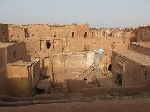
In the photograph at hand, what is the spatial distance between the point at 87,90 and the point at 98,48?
14246 millimetres

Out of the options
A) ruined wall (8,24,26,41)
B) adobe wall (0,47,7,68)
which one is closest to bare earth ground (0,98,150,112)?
adobe wall (0,47,7,68)

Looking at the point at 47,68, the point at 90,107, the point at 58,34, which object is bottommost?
the point at 47,68

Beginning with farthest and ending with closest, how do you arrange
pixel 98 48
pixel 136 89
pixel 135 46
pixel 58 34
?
→ pixel 58 34 < pixel 98 48 < pixel 135 46 < pixel 136 89

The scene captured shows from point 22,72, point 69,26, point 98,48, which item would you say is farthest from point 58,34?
point 22,72

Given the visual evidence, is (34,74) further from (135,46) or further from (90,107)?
(90,107)

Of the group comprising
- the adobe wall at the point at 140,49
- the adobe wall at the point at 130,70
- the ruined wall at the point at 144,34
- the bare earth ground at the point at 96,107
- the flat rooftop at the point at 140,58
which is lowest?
the adobe wall at the point at 130,70

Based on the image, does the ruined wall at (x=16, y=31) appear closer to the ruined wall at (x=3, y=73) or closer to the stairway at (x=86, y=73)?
the stairway at (x=86, y=73)

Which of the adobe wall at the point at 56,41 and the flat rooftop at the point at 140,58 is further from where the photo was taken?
the adobe wall at the point at 56,41

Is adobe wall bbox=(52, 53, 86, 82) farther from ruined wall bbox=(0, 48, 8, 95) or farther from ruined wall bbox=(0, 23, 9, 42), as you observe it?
ruined wall bbox=(0, 48, 8, 95)

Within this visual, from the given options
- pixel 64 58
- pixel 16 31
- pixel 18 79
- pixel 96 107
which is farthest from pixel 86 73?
pixel 96 107

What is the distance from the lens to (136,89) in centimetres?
1448

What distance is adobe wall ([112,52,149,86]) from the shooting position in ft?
51.9

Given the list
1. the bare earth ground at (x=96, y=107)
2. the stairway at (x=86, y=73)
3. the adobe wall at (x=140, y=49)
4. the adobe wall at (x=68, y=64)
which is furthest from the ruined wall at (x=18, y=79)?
the bare earth ground at (x=96, y=107)

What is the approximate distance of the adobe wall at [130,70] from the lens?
15828 mm
